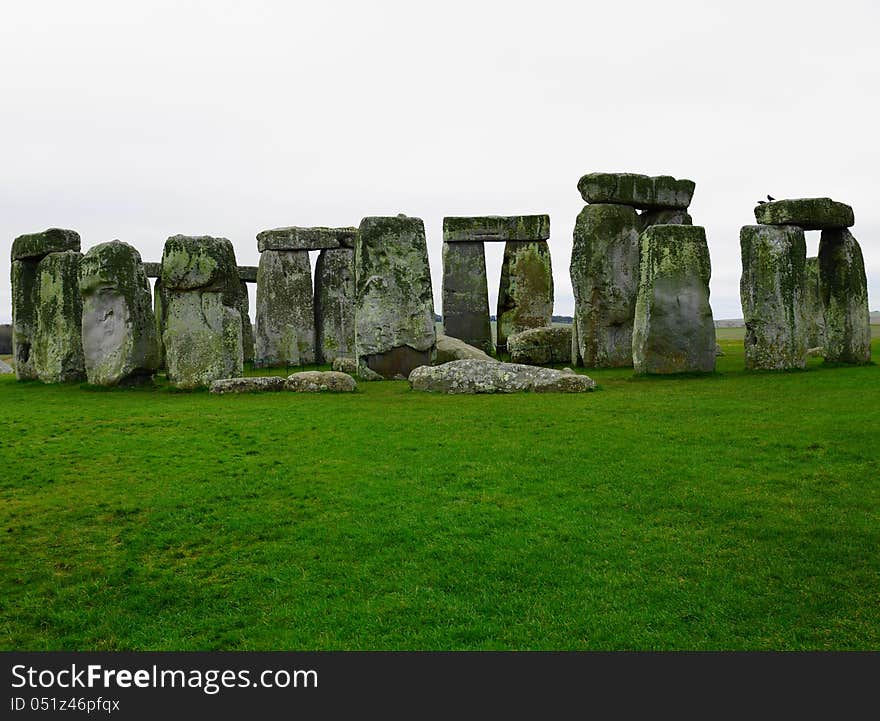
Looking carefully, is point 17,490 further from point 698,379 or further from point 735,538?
point 698,379

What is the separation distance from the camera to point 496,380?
11945 millimetres

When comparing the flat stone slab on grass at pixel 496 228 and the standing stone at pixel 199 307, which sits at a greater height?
the flat stone slab on grass at pixel 496 228

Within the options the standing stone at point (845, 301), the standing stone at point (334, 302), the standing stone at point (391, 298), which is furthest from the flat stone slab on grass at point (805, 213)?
the standing stone at point (334, 302)

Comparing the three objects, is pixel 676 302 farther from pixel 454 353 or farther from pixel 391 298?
pixel 391 298

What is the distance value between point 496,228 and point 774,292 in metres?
10.3

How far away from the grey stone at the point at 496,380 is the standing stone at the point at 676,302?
217 cm

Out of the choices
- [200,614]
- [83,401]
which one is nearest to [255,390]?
[83,401]

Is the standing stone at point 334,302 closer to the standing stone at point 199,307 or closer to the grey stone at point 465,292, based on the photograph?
the grey stone at point 465,292

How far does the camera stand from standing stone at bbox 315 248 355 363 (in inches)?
848

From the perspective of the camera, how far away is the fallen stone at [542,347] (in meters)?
17.5

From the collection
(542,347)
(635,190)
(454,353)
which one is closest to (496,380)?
(454,353)

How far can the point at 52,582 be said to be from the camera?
186 inches

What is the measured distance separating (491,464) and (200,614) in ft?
10.7

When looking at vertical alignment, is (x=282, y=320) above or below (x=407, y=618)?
above
